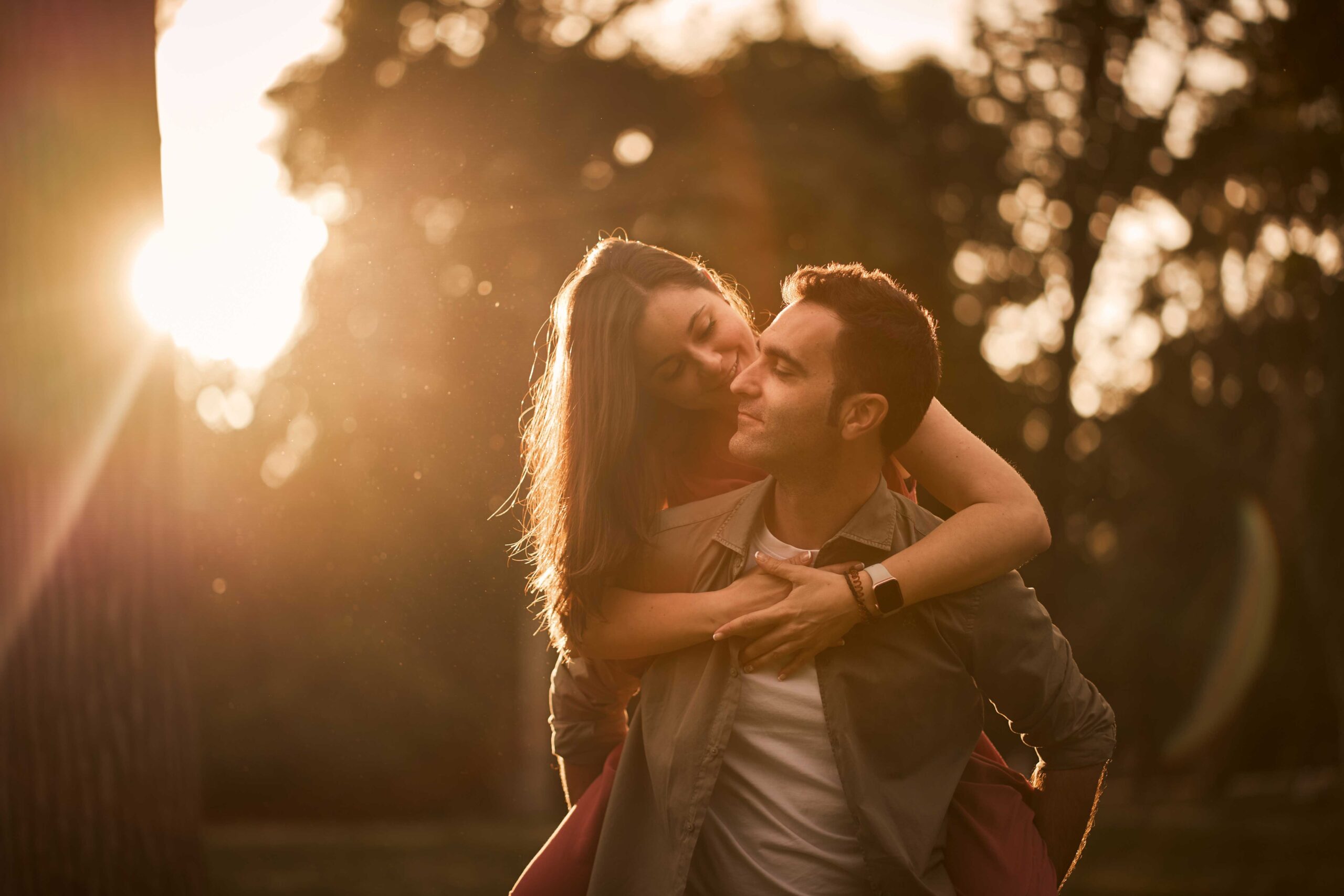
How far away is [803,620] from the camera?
8.65ft

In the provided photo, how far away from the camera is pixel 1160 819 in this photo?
1548cm

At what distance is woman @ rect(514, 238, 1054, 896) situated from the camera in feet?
8.76

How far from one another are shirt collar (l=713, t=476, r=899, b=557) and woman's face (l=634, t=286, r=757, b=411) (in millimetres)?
356

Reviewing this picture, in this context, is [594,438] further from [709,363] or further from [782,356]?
[782,356]

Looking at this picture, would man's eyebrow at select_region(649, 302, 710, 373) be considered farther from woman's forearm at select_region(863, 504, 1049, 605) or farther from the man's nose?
woman's forearm at select_region(863, 504, 1049, 605)

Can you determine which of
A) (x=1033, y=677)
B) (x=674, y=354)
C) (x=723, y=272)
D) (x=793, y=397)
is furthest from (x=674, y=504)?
(x=723, y=272)

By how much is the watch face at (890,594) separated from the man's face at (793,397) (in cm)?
34

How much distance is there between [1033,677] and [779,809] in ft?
2.20

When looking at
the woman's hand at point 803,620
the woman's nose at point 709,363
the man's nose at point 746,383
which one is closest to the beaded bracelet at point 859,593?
the woman's hand at point 803,620

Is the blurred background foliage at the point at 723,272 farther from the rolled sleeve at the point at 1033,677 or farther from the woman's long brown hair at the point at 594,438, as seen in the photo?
the rolled sleeve at the point at 1033,677

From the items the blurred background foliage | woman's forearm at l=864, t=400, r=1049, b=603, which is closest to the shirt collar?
woman's forearm at l=864, t=400, r=1049, b=603

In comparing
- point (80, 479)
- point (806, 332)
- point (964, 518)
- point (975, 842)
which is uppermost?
point (806, 332)

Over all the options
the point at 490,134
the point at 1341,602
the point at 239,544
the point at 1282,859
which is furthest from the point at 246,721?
the point at 1341,602

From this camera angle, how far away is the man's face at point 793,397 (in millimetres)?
2701
